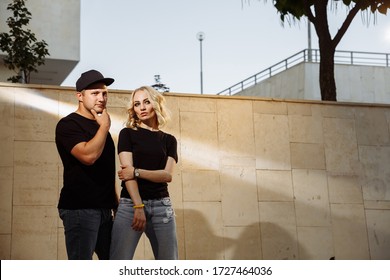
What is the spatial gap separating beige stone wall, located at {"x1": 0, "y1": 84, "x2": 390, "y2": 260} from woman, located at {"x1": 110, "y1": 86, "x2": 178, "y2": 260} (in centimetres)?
330

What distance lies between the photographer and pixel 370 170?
350 inches

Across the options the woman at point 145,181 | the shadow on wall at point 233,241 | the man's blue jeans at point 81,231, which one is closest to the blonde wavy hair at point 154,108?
the woman at point 145,181

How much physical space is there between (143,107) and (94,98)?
0.51m

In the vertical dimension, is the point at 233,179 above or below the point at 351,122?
below

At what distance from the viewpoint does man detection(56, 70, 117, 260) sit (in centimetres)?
385

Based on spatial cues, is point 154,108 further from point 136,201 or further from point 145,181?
point 136,201

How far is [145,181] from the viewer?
438cm

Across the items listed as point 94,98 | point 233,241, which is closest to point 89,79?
point 94,98
